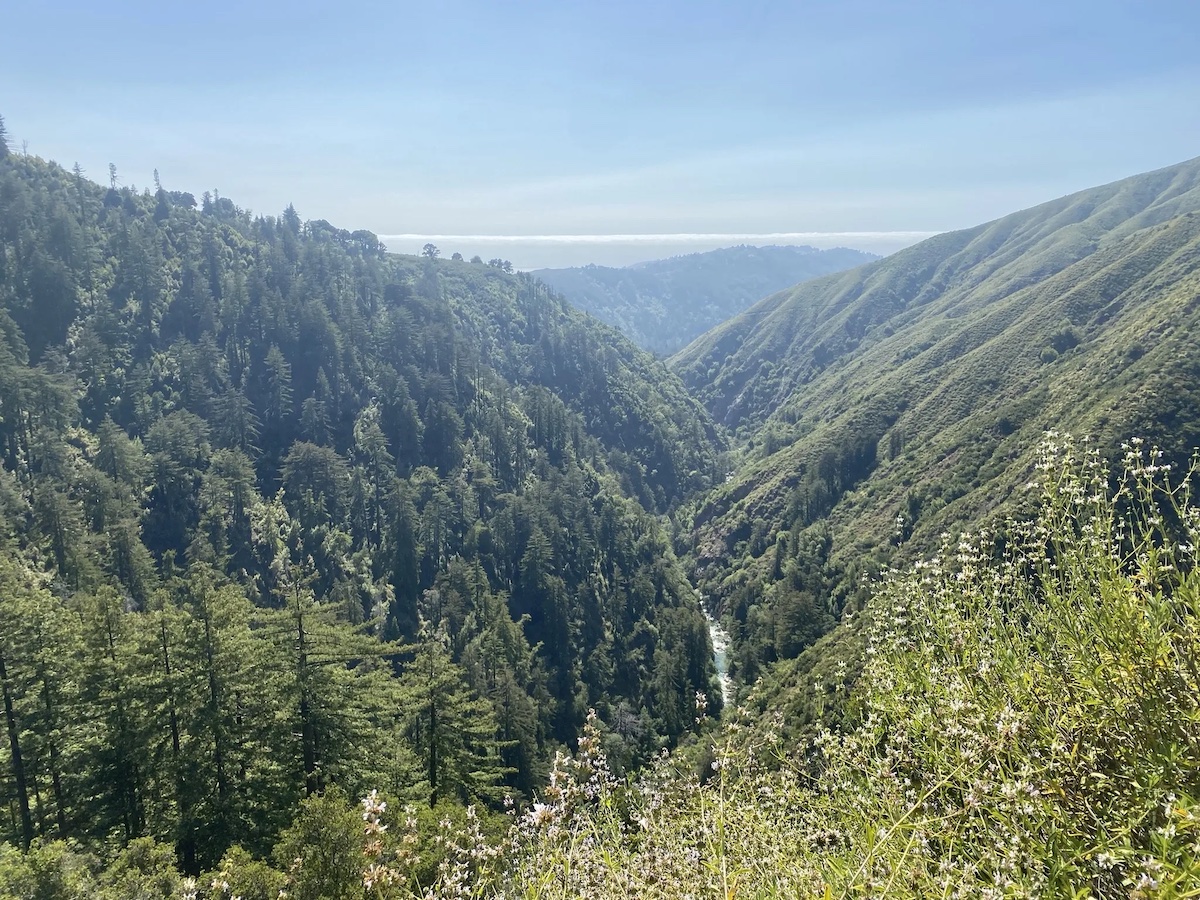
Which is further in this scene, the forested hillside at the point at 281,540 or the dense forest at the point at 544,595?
the forested hillside at the point at 281,540

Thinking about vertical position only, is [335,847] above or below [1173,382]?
below

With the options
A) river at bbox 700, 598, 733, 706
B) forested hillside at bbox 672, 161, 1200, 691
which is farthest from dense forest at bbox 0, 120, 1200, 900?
river at bbox 700, 598, 733, 706

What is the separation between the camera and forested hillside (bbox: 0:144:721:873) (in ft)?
77.8

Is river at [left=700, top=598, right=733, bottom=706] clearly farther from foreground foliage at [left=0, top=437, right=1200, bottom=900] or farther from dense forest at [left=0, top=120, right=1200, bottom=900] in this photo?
foreground foliage at [left=0, top=437, right=1200, bottom=900]

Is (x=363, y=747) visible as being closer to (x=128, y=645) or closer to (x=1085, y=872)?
(x=128, y=645)

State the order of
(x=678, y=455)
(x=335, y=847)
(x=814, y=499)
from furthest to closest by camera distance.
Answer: (x=678, y=455), (x=814, y=499), (x=335, y=847)

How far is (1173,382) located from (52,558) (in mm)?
121907

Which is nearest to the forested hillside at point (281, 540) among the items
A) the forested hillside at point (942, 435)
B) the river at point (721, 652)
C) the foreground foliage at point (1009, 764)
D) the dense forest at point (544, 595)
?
the dense forest at point (544, 595)

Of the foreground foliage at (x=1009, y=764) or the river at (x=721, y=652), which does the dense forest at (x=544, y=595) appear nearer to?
the foreground foliage at (x=1009, y=764)

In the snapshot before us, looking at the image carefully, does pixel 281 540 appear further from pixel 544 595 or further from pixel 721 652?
pixel 721 652

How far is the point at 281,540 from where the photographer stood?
280ft

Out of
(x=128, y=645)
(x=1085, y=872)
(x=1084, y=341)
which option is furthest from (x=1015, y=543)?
(x=1084, y=341)

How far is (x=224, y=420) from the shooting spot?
10438cm

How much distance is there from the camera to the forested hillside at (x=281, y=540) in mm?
23703
